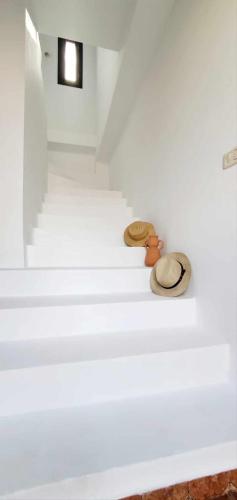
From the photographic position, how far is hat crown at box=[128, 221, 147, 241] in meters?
2.33

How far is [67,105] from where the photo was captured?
199 inches

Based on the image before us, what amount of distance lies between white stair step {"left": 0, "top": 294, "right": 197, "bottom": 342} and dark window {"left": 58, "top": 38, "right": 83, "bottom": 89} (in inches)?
201

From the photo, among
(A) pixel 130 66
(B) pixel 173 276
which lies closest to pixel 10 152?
(B) pixel 173 276

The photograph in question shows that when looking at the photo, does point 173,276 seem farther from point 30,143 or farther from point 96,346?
point 30,143

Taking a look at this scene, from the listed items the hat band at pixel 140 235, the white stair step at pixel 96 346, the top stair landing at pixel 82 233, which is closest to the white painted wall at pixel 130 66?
the top stair landing at pixel 82 233

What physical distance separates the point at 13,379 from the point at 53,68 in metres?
5.81

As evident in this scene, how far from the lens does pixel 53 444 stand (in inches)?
34.4

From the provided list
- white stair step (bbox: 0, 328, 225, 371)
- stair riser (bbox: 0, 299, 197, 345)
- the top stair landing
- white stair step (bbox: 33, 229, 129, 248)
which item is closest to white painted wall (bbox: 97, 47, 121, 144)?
the top stair landing

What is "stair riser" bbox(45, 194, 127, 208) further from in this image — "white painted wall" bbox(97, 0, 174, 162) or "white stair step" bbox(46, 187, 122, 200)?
"white painted wall" bbox(97, 0, 174, 162)

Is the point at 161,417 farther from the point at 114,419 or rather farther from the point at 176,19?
the point at 176,19

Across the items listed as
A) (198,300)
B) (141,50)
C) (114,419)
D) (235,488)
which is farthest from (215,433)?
(141,50)

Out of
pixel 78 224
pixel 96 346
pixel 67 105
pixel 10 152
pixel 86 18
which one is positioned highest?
pixel 67 105

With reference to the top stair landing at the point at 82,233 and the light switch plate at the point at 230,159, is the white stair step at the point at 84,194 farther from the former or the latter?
the light switch plate at the point at 230,159

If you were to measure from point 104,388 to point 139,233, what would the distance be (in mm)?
1436
